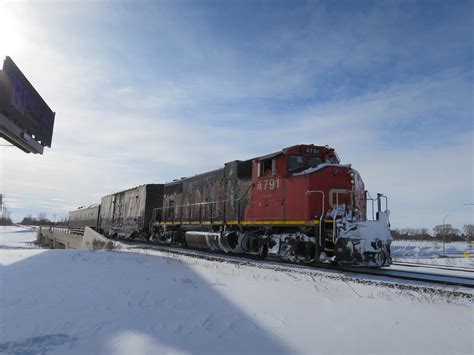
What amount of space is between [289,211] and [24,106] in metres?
14.5

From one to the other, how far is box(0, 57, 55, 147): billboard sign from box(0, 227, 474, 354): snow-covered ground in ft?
36.9

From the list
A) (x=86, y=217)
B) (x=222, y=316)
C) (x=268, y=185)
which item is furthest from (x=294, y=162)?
(x=86, y=217)

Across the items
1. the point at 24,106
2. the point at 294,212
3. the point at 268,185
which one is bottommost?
the point at 294,212

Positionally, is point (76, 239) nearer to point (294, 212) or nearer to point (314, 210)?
point (294, 212)

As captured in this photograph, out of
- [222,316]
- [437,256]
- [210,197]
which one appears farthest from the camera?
[437,256]

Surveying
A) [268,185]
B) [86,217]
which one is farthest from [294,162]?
[86,217]

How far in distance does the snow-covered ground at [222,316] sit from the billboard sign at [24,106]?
11240 mm

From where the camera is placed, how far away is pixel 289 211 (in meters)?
11.4

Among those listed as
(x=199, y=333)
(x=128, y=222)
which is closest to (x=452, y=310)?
(x=199, y=333)

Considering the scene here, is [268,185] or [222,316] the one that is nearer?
[222,316]

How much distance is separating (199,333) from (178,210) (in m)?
15.0

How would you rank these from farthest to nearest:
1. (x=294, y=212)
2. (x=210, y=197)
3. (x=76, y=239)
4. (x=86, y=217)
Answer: (x=86, y=217) < (x=76, y=239) < (x=210, y=197) < (x=294, y=212)

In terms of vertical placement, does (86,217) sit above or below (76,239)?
above

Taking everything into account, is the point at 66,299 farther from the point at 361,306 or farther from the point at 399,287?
the point at 399,287
